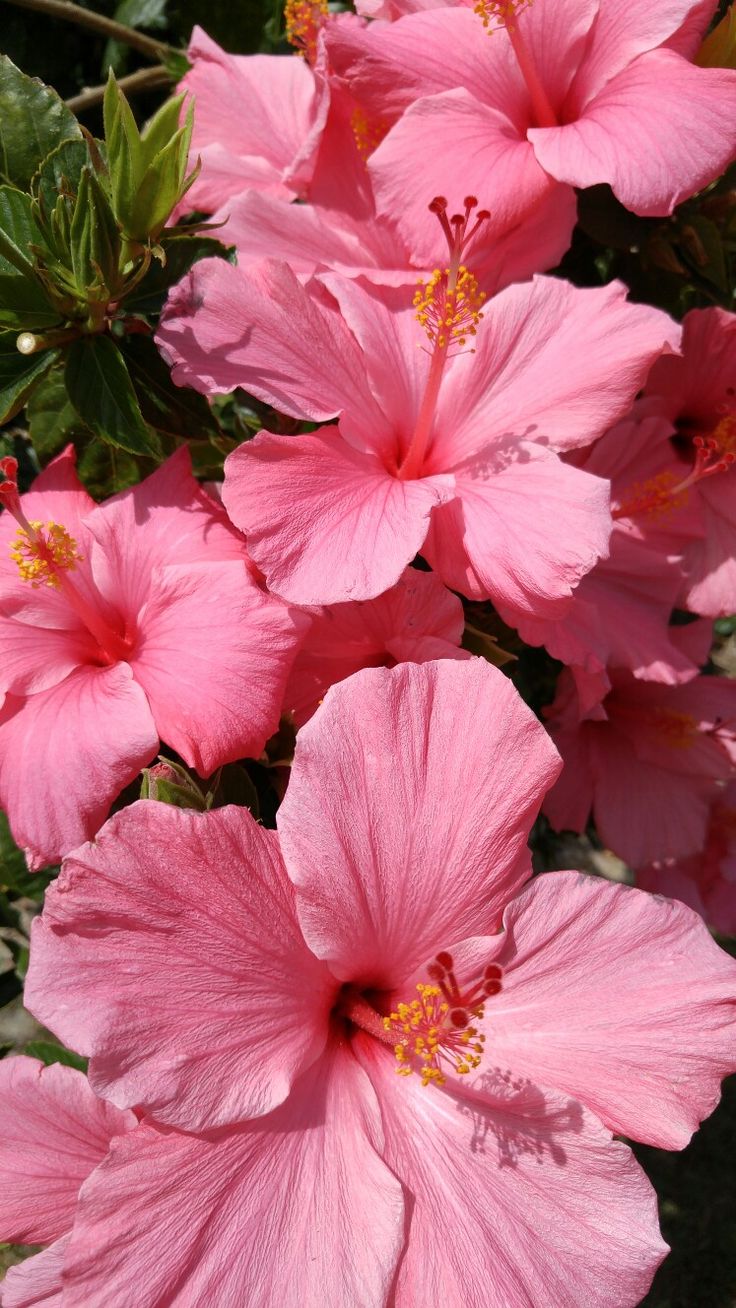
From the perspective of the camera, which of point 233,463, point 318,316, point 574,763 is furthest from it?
point 574,763

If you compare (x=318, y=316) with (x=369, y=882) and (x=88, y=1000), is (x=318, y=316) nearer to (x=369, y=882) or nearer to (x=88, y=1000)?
(x=369, y=882)

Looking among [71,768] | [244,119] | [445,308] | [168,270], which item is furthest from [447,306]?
[71,768]

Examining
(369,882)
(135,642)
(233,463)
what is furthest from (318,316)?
(369,882)

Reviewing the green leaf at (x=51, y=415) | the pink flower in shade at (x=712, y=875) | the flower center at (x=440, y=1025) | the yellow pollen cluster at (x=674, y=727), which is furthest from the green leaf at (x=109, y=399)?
the pink flower in shade at (x=712, y=875)

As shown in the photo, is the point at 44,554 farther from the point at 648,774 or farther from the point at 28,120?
Result: the point at 648,774

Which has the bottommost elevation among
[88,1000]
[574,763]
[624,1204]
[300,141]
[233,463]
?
[574,763]
